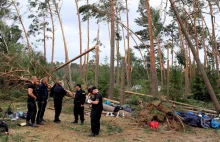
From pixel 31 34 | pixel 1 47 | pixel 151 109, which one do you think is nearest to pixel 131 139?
pixel 151 109

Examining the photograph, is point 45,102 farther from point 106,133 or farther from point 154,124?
point 154,124

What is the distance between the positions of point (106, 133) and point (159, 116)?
242 centimetres

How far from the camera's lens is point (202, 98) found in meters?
20.7

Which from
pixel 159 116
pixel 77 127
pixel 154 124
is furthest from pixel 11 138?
pixel 159 116

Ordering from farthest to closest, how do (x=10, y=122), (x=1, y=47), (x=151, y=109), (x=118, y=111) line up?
(x=1, y=47) → (x=118, y=111) → (x=151, y=109) → (x=10, y=122)

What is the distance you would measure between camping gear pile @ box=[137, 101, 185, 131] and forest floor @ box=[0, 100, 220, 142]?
0.26 m

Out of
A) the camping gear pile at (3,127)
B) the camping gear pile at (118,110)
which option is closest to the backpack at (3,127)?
the camping gear pile at (3,127)

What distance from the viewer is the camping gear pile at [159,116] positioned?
36.6ft

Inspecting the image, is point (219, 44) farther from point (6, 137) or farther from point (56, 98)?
point (6, 137)

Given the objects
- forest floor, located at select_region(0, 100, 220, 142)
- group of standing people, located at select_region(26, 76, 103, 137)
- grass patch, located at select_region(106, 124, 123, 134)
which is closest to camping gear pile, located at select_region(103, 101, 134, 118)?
forest floor, located at select_region(0, 100, 220, 142)

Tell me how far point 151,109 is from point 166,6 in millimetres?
5398

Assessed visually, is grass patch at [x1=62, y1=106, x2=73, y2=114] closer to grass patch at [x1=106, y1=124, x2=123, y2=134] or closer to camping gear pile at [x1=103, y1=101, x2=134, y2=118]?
camping gear pile at [x1=103, y1=101, x2=134, y2=118]

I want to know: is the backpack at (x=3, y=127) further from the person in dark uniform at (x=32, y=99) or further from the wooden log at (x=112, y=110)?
the wooden log at (x=112, y=110)

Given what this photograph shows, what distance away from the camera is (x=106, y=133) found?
1011cm
